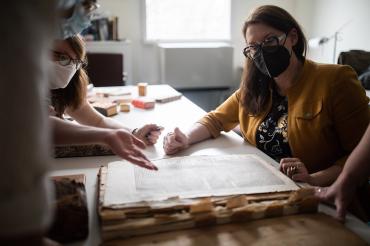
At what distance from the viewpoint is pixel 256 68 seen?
1.50 meters

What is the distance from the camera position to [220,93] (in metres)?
4.42

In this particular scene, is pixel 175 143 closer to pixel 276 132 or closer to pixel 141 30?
pixel 276 132

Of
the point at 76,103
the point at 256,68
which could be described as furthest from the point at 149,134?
the point at 256,68

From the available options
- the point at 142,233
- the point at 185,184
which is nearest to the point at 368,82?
the point at 185,184

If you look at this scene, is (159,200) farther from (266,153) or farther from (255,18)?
(255,18)

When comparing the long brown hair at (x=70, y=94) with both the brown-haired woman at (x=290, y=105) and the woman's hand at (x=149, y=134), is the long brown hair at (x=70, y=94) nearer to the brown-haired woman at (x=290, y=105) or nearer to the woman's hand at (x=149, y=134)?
the woman's hand at (x=149, y=134)

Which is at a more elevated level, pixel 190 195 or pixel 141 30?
pixel 141 30

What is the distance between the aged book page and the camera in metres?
0.85

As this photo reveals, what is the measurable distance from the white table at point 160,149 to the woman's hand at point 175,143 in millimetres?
23

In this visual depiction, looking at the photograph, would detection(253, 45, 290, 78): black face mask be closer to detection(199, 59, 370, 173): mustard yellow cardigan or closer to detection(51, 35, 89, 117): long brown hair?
detection(199, 59, 370, 173): mustard yellow cardigan

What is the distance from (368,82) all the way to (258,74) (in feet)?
5.23

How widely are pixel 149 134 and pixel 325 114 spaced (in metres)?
0.65

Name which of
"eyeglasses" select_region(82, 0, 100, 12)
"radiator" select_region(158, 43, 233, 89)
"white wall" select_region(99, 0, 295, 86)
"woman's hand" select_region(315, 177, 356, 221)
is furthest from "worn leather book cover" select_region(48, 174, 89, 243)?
"white wall" select_region(99, 0, 295, 86)

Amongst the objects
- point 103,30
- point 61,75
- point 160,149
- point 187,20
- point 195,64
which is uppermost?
point 187,20
